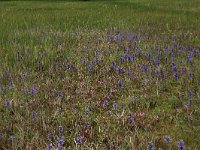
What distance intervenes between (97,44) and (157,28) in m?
4.01

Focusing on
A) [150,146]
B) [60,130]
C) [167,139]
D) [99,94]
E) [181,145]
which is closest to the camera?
[181,145]

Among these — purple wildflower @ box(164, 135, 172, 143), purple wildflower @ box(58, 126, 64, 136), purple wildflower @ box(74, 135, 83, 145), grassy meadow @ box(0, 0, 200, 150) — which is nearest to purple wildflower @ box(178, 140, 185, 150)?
grassy meadow @ box(0, 0, 200, 150)

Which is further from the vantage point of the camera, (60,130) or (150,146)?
(60,130)

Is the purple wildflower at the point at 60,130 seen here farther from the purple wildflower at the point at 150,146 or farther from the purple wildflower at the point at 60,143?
the purple wildflower at the point at 150,146

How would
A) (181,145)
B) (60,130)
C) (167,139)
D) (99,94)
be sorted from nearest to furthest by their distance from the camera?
(181,145), (167,139), (60,130), (99,94)

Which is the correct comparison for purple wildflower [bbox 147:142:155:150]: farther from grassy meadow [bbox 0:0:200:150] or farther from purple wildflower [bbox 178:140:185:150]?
purple wildflower [bbox 178:140:185:150]

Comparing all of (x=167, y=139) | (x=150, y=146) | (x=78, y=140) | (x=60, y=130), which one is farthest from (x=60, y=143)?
(x=167, y=139)

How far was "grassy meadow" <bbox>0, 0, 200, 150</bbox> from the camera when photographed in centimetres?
473

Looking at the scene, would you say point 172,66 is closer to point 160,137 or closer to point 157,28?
point 160,137

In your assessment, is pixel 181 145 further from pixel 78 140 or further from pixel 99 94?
pixel 99 94

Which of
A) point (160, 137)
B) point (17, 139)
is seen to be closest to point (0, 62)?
point (17, 139)

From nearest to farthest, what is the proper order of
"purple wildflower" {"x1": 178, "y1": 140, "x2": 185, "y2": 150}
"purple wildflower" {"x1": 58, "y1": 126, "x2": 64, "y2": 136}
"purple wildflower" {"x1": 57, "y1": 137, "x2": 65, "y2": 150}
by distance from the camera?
"purple wildflower" {"x1": 178, "y1": 140, "x2": 185, "y2": 150}
"purple wildflower" {"x1": 57, "y1": 137, "x2": 65, "y2": 150}
"purple wildflower" {"x1": 58, "y1": 126, "x2": 64, "y2": 136}

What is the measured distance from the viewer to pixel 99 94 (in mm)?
6395

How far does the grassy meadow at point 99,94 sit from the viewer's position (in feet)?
A: 15.5
